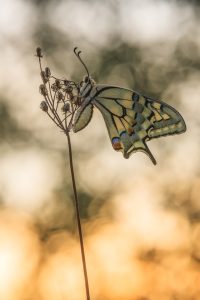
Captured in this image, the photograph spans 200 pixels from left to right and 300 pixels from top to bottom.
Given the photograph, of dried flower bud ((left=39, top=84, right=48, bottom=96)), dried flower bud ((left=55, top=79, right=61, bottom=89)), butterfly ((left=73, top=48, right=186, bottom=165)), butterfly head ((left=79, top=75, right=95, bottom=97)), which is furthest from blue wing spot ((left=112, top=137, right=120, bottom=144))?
dried flower bud ((left=39, top=84, right=48, bottom=96))

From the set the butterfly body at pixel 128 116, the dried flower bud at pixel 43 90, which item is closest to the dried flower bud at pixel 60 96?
the dried flower bud at pixel 43 90

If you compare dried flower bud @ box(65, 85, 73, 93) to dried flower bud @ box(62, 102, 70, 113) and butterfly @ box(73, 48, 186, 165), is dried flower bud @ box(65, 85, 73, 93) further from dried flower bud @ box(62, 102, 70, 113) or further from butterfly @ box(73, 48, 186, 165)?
dried flower bud @ box(62, 102, 70, 113)

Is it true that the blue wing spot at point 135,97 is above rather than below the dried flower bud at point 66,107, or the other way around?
above

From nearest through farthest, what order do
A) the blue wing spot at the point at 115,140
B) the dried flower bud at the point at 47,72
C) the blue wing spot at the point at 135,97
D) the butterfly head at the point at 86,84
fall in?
the dried flower bud at the point at 47,72, the butterfly head at the point at 86,84, the blue wing spot at the point at 115,140, the blue wing spot at the point at 135,97

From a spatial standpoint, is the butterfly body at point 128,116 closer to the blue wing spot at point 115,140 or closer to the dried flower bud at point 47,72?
the blue wing spot at point 115,140

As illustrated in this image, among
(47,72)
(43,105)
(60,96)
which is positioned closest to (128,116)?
(60,96)

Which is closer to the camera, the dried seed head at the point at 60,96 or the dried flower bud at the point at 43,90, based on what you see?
the dried flower bud at the point at 43,90

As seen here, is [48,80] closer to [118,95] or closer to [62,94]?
[62,94]
